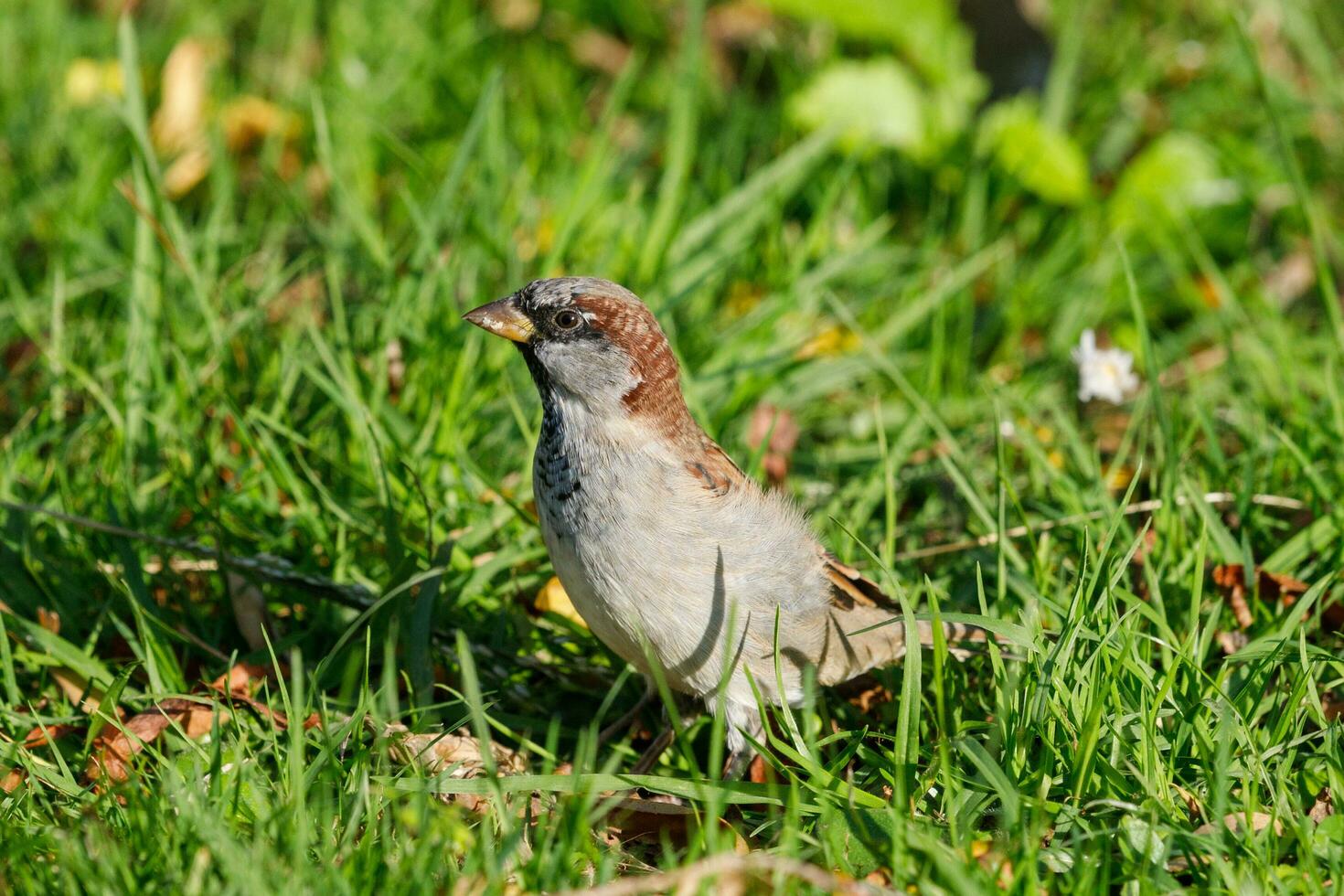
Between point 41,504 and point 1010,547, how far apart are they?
2.75 metres

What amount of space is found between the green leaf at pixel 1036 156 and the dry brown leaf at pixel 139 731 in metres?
3.94

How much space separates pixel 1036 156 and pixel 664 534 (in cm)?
329

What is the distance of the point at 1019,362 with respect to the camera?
5.43m

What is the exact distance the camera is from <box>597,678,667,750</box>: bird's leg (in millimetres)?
3643

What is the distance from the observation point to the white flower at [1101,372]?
174 inches

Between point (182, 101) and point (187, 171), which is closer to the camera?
point (187, 171)

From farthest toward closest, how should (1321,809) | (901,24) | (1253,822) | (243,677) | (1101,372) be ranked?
(901,24)
(1101,372)
(243,677)
(1321,809)
(1253,822)

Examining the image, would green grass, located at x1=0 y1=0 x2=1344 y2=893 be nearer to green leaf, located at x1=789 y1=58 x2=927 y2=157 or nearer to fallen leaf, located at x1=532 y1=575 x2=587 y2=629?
fallen leaf, located at x1=532 y1=575 x2=587 y2=629

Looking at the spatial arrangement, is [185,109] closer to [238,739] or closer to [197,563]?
[197,563]

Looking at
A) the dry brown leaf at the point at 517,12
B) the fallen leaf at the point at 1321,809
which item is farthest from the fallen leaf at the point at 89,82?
the fallen leaf at the point at 1321,809

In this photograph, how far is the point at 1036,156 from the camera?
581 cm

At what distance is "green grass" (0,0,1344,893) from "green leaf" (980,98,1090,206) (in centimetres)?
9

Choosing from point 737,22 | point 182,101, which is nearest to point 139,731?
point 182,101

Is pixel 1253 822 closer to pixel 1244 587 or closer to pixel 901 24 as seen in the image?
pixel 1244 587
